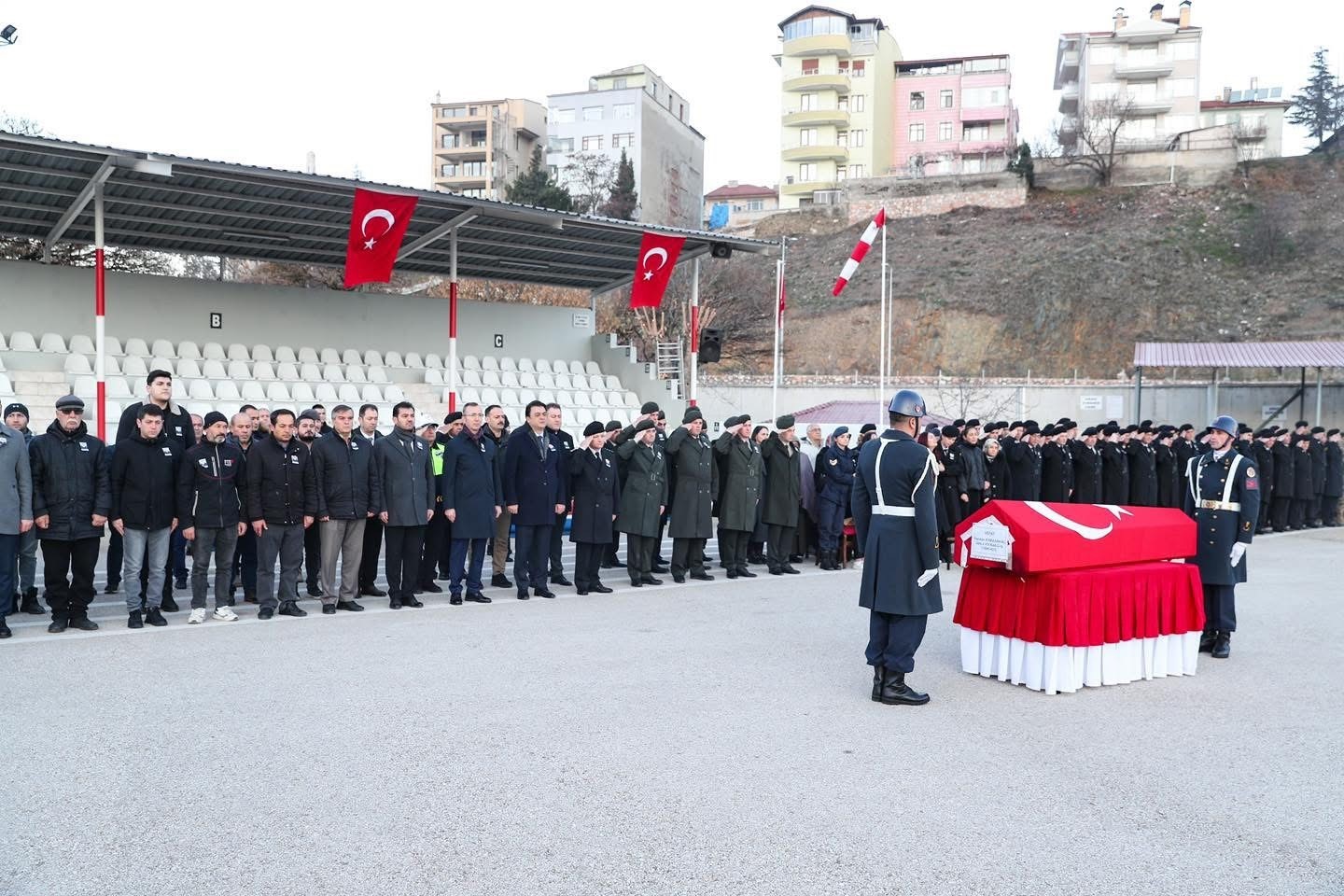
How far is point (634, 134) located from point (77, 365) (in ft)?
178

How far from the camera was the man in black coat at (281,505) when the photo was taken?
9297mm

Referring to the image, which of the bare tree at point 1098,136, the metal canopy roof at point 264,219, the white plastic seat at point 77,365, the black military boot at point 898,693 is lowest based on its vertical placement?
the black military boot at point 898,693

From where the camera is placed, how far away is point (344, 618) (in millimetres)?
9227

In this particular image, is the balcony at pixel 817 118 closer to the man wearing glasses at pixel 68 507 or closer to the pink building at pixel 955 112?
the pink building at pixel 955 112

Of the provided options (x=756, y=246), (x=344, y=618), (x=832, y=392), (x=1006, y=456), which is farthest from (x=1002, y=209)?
(x=344, y=618)

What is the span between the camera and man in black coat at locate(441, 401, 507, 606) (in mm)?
10320

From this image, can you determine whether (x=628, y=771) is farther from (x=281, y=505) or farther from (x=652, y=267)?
(x=652, y=267)

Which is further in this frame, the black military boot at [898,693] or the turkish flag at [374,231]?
the turkish flag at [374,231]

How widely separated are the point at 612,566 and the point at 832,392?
23877 millimetres

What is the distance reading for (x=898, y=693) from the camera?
668 cm

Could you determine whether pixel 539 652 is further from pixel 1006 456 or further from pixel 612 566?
pixel 1006 456

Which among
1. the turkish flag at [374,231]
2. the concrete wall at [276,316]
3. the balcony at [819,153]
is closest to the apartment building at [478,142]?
the balcony at [819,153]

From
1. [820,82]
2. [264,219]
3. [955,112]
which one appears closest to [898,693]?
[264,219]

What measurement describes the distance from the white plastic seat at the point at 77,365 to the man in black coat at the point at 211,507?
32.6ft
